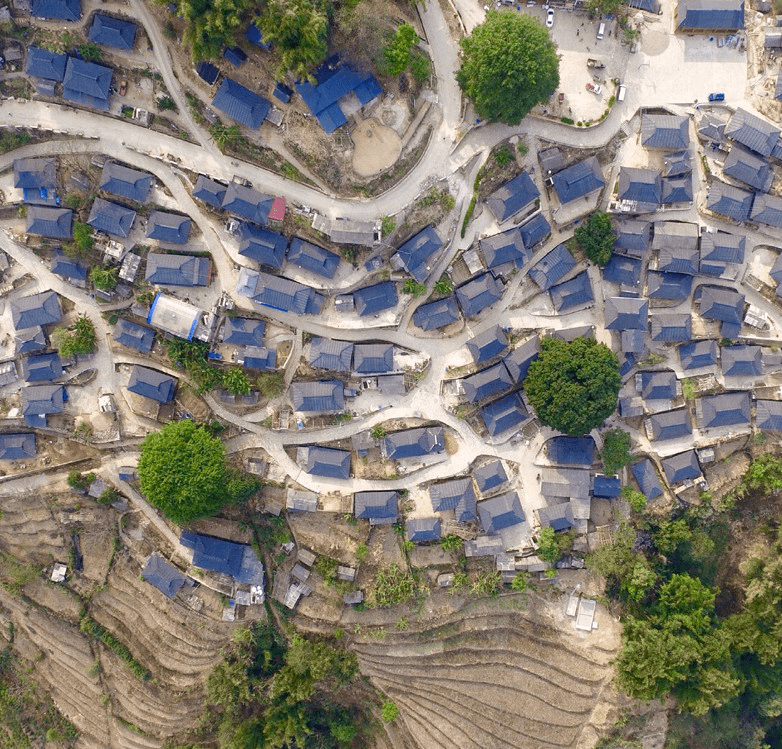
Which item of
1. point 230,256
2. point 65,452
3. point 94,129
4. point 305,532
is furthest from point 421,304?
point 65,452

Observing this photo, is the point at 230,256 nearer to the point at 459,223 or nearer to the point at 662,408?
the point at 459,223

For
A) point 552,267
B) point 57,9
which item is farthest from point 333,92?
point 552,267

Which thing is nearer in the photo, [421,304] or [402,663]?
[421,304]

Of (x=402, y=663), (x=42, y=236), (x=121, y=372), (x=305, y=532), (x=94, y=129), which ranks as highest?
(x=94, y=129)

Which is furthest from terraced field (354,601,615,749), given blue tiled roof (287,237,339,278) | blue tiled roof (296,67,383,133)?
blue tiled roof (296,67,383,133)

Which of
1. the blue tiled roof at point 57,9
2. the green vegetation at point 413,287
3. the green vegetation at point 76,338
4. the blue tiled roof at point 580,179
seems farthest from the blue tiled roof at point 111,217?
the blue tiled roof at point 580,179

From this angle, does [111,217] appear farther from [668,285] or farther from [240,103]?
[668,285]

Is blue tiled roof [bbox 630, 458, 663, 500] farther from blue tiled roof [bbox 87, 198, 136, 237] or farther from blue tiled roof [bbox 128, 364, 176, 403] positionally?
blue tiled roof [bbox 87, 198, 136, 237]
